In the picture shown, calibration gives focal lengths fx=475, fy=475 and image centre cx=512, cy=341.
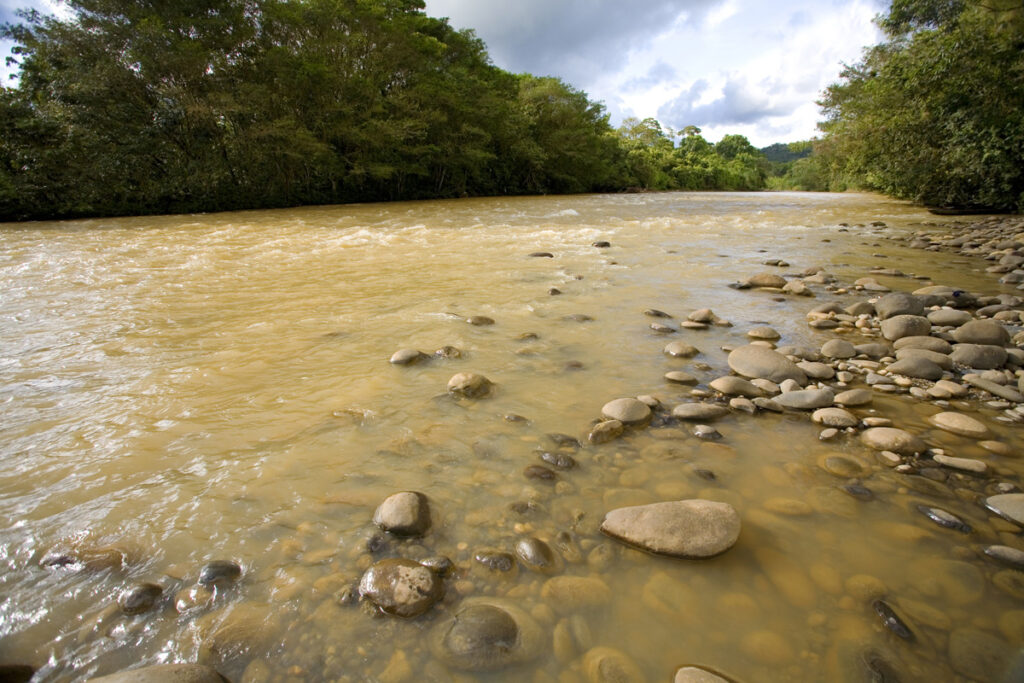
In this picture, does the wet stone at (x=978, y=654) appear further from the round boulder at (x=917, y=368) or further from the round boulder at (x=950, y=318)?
the round boulder at (x=950, y=318)

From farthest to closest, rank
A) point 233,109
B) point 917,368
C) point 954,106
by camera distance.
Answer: point 233,109, point 954,106, point 917,368

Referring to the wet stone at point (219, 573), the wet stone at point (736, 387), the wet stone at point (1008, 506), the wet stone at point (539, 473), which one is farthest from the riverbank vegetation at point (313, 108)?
the wet stone at point (219, 573)

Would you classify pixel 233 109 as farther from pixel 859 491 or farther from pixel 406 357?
pixel 859 491

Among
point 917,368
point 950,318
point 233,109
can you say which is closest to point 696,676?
point 917,368

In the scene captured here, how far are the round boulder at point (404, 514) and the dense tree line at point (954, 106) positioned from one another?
47.5 feet

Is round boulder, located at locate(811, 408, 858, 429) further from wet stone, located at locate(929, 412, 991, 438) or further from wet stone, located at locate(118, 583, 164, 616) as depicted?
wet stone, located at locate(118, 583, 164, 616)

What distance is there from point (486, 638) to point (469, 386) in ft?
4.92

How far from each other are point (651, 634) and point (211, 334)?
3.73m

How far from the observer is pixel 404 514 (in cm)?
162

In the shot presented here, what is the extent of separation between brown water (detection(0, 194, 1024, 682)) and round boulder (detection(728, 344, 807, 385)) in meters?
0.18

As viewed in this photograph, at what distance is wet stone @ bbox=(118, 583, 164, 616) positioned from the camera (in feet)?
4.25

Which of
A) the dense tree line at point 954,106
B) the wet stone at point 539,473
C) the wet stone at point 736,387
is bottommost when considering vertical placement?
the wet stone at point 539,473

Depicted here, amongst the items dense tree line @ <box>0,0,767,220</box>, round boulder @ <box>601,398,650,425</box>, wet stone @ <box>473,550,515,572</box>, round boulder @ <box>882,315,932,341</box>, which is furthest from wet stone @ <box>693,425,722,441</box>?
dense tree line @ <box>0,0,767,220</box>

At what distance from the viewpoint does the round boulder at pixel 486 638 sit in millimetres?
1176
